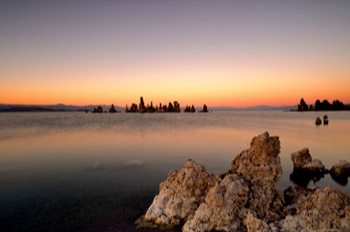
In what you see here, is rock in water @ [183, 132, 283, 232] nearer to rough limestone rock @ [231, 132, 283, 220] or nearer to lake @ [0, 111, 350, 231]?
rough limestone rock @ [231, 132, 283, 220]

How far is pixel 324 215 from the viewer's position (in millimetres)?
9758

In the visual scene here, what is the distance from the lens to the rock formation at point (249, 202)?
9.80 metres

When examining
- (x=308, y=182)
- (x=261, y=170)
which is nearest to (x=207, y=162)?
(x=308, y=182)

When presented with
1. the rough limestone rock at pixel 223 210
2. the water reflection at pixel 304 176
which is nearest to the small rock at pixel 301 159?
the water reflection at pixel 304 176

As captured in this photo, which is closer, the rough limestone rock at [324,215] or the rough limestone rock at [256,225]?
the rough limestone rock at [324,215]

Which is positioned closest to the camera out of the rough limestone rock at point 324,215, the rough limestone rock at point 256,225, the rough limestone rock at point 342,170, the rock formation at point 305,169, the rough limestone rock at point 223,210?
the rough limestone rock at point 324,215

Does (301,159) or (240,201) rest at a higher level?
(240,201)

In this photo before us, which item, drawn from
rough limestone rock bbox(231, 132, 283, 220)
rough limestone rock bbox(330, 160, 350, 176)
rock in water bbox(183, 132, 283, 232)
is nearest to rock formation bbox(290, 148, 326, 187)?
Answer: rough limestone rock bbox(330, 160, 350, 176)

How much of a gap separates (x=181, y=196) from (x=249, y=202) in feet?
10.2

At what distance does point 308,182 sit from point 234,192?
38.9 feet

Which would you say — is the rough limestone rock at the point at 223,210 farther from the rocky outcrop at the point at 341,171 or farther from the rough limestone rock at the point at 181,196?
the rocky outcrop at the point at 341,171

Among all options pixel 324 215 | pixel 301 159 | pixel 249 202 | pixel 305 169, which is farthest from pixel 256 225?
pixel 301 159

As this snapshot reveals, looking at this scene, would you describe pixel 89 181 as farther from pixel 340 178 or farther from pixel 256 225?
pixel 340 178

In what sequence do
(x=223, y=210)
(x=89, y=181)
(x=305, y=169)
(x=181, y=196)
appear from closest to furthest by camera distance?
(x=223, y=210)
(x=181, y=196)
(x=89, y=181)
(x=305, y=169)
